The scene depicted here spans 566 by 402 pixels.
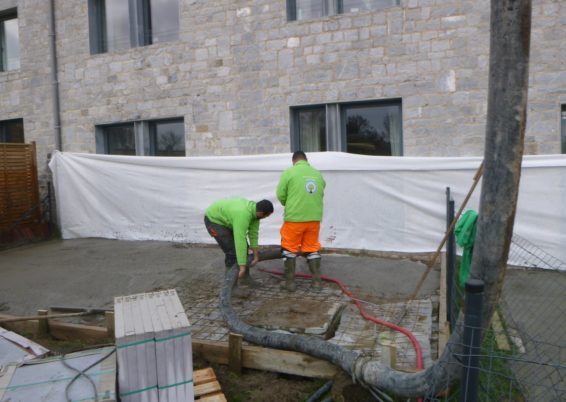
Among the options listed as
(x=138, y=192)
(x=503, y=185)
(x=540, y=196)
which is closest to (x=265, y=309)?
(x=503, y=185)

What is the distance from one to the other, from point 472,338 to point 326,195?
592 cm

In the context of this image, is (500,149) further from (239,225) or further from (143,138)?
(143,138)

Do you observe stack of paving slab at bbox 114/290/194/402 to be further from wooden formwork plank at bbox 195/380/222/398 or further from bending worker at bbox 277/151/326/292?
bending worker at bbox 277/151/326/292

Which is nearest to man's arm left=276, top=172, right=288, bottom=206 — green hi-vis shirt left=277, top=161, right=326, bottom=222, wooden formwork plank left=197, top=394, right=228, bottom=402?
green hi-vis shirt left=277, top=161, right=326, bottom=222

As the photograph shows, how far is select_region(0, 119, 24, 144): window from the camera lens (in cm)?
1239

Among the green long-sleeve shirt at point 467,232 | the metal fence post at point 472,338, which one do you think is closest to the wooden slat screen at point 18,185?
the green long-sleeve shirt at point 467,232

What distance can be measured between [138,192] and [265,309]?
5.28 metres

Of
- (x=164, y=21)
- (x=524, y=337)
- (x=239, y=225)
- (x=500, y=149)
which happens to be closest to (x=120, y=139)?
(x=164, y=21)

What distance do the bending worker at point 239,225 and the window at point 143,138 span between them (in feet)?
15.0

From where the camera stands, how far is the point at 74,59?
11.2 meters

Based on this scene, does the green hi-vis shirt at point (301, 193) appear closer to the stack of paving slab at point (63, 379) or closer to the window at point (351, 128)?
the window at point (351, 128)

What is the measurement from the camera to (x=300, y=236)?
6.35 meters

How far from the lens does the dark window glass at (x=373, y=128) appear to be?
8703 mm

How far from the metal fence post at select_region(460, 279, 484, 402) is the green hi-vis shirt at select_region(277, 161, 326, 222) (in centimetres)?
385
